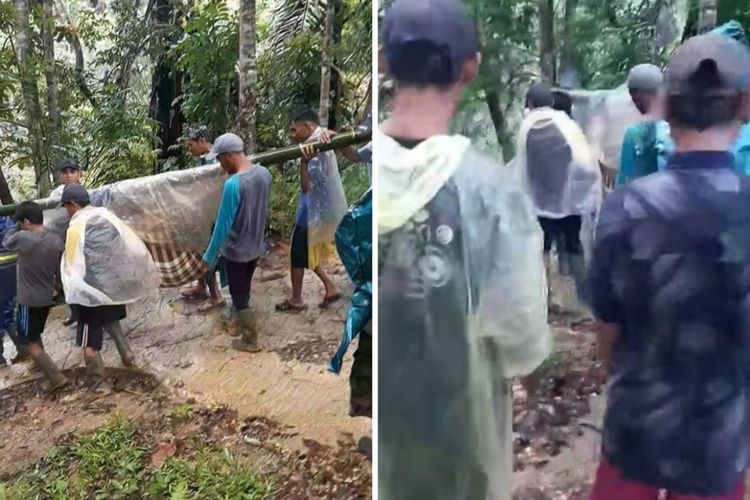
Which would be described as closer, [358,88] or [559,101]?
[559,101]

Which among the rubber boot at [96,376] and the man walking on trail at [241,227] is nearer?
the man walking on trail at [241,227]

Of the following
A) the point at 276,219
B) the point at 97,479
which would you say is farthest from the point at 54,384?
the point at 276,219

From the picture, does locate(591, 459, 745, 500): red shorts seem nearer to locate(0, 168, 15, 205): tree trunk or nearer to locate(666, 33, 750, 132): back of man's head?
locate(666, 33, 750, 132): back of man's head

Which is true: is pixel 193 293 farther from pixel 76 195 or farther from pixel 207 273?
pixel 76 195

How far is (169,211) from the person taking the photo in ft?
8.13

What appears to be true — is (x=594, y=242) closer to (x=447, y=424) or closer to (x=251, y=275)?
(x=447, y=424)

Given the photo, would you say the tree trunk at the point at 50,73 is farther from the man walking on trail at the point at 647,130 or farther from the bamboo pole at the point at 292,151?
the man walking on trail at the point at 647,130

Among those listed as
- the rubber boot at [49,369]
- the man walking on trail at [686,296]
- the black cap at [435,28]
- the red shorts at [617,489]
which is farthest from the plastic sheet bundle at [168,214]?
the red shorts at [617,489]

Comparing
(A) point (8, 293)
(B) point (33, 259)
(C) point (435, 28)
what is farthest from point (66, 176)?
(C) point (435, 28)

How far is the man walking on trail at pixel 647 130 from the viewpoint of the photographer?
197cm

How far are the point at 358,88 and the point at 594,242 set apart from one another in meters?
0.80

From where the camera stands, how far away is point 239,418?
7.85 feet

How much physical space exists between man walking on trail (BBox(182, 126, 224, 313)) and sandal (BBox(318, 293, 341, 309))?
333 millimetres

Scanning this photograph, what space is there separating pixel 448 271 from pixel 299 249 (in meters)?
0.50
